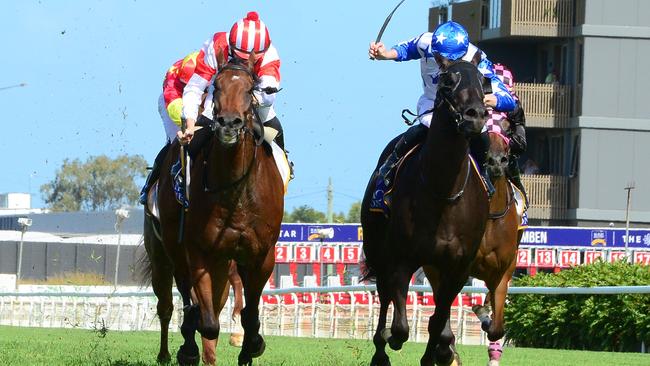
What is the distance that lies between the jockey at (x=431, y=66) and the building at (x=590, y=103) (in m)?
29.1

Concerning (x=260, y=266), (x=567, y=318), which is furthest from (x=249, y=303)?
(x=567, y=318)

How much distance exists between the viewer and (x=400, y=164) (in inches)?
452

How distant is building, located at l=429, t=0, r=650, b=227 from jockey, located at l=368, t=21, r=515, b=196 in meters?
29.1

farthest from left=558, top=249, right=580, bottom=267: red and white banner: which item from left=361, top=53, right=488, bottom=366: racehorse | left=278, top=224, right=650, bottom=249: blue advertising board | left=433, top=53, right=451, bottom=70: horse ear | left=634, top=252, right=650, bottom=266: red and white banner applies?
left=433, top=53, right=451, bottom=70: horse ear

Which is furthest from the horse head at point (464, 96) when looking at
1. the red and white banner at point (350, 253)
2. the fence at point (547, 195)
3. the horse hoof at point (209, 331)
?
the fence at point (547, 195)

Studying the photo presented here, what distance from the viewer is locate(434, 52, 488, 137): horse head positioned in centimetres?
1009

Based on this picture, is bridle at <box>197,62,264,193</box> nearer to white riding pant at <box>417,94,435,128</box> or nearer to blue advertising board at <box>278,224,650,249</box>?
white riding pant at <box>417,94,435,128</box>

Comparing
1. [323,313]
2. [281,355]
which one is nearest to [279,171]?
[281,355]

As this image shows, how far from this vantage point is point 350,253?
36.4 meters

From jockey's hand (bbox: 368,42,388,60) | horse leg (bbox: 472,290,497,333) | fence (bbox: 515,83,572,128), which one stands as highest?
fence (bbox: 515,83,572,128)

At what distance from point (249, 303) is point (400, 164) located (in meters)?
1.57

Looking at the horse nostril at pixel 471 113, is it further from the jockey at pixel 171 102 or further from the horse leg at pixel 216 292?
→ the jockey at pixel 171 102

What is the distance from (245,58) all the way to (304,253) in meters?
26.7

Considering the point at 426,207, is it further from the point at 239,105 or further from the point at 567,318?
the point at 567,318
